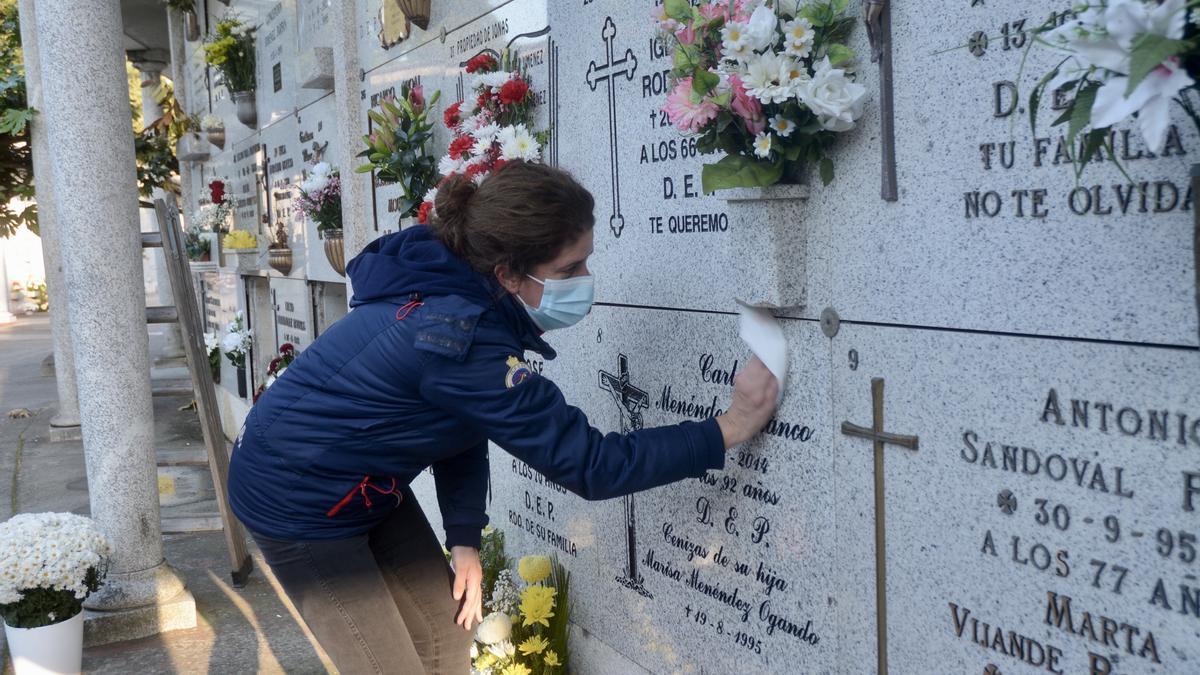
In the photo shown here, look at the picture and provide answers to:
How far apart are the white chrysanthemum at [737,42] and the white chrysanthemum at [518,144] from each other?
57.4 inches

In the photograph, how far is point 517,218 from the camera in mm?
2398

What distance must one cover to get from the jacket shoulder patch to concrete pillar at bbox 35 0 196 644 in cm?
297

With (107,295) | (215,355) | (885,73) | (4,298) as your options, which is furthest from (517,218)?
(4,298)

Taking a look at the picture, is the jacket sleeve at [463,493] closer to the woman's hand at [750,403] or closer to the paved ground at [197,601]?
the woman's hand at [750,403]

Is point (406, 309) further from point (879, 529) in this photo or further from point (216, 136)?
point (216, 136)

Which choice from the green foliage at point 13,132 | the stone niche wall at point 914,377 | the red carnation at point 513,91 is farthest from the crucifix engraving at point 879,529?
the green foliage at point 13,132

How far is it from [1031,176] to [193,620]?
4291 mm

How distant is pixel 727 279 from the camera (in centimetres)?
283

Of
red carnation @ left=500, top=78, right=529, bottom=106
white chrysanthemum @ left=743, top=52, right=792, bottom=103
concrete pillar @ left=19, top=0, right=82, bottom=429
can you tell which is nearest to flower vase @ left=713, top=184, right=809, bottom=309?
white chrysanthemum @ left=743, top=52, right=792, bottom=103

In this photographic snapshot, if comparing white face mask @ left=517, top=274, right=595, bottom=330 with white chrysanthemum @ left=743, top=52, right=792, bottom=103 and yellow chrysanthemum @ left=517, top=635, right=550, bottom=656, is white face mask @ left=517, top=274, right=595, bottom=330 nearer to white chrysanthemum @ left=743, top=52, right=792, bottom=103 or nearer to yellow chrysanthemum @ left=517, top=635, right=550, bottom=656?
white chrysanthemum @ left=743, top=52, right=792, bottom=103

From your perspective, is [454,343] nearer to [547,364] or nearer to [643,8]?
[643,8]

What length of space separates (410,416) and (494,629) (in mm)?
1413

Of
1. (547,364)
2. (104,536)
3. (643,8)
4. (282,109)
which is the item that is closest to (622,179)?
(643,8)

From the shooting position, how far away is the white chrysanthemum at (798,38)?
2.28 meters
